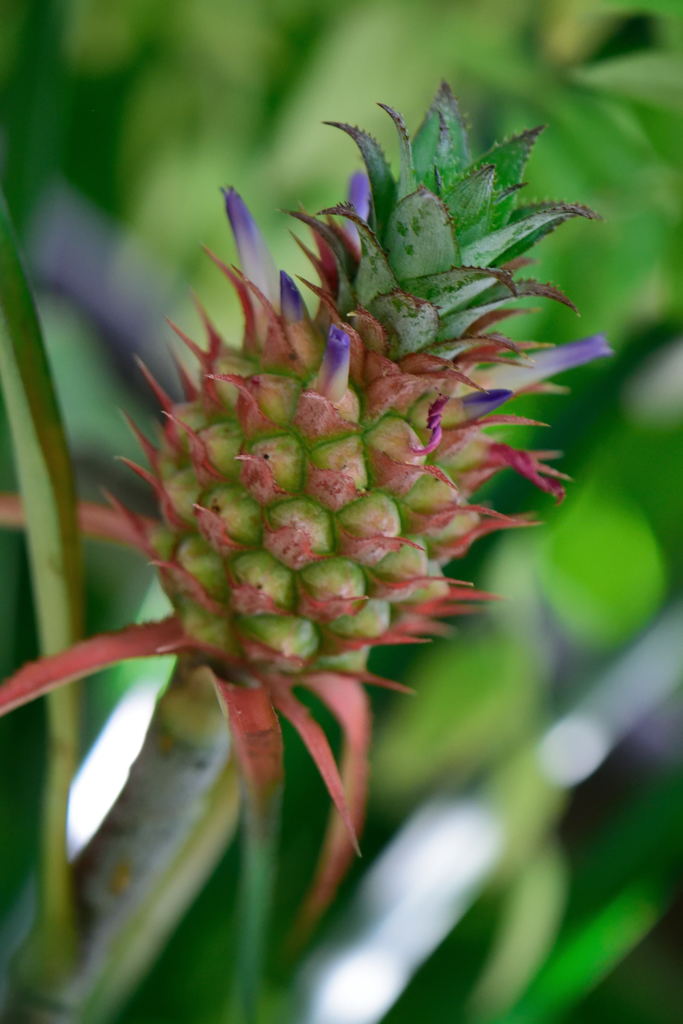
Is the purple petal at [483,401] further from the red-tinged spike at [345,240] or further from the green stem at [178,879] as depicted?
the green stem at [178,879]

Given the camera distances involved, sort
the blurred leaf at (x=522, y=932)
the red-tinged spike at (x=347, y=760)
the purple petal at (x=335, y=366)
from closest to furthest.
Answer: the purple petal at (x=335, y=366), the red-tinged spike at (x=347, y=760), the blurred leaf at (x=522, y=932)

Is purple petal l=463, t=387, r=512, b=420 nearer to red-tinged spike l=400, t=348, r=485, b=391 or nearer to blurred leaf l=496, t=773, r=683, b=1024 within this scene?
red-tinged spike l=400, t=348, r=485, b=391

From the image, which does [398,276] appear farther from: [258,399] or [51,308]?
[51,308]

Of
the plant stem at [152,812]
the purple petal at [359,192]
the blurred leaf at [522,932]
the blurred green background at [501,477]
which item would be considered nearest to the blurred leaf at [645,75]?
the blurred green background at [501,477]

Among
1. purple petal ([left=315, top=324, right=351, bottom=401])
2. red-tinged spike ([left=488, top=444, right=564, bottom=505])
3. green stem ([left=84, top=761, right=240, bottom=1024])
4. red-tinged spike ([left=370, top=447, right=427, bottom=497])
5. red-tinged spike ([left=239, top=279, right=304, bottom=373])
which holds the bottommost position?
green stem ([left=84, top=761, right=240, bottom=1024])

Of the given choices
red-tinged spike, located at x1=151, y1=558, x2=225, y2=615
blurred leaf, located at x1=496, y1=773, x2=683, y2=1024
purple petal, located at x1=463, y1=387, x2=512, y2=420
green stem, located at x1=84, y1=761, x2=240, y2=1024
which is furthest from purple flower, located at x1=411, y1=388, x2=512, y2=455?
blurred leaf, located at x1=496, y1=773, x2=683, y2=1024

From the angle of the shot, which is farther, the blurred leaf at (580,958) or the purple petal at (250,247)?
the blurred leaf at (580,958)

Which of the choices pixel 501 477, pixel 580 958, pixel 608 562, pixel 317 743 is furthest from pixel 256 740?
pixel 608 562

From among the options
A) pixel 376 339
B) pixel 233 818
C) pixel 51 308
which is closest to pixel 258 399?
pixel 376 339
